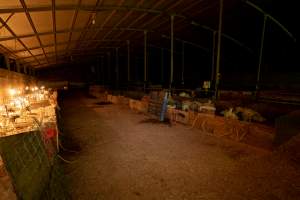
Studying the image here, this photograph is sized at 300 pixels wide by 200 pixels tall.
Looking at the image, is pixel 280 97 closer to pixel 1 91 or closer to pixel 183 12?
pixel 183 12

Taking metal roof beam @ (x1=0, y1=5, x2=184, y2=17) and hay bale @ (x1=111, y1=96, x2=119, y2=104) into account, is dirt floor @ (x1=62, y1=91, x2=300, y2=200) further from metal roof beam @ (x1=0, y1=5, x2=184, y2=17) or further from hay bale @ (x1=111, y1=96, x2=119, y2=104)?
hay bale @ (x1=111, y1=96, x2=119, y2=104)

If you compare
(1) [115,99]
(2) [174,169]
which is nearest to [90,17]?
(1) [115,99]

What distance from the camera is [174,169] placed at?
392cm

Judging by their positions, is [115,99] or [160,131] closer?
[160,131]

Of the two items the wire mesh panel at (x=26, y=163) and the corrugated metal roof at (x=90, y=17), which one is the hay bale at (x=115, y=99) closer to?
the corrugated metal roof at (x=90, y=17)

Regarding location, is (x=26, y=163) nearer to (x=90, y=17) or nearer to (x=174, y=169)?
(x=174, y=169)

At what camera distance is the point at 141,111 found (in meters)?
10.6

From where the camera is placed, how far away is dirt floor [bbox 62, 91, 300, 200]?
3.13 m

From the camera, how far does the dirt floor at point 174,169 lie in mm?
3133

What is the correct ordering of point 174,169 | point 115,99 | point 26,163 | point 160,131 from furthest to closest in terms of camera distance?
1. point 115,99
2. point 160,131
3. point 174,169
4. point 26,163

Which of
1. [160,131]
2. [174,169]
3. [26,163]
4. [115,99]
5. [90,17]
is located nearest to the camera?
[26,163]

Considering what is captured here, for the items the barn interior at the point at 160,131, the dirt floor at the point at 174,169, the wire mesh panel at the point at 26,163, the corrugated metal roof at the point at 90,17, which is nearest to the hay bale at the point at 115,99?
the barn interior at the point at 160,131

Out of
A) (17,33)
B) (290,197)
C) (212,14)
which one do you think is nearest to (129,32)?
(212,14)

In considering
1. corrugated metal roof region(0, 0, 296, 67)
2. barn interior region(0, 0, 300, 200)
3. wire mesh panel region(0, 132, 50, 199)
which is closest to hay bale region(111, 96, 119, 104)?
barn interior region(0, 0, 300, 200)
